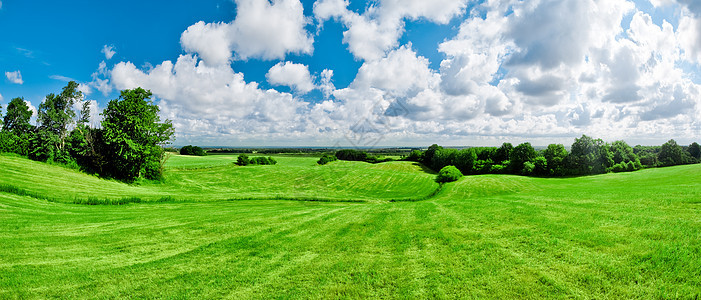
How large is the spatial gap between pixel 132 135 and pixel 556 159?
3850 inches

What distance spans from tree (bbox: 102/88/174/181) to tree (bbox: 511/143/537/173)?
9431cm

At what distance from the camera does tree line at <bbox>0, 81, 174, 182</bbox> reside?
36.5 m

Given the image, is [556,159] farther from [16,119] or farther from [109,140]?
[16,119]

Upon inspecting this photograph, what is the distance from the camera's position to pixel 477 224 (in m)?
9.26

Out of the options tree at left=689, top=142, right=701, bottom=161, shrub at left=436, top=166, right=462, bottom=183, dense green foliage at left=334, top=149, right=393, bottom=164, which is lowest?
shrub at left=436, top=166, right=462, bottom=183

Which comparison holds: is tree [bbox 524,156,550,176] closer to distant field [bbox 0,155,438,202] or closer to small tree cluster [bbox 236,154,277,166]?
distant field [bbox 0,155,438,202]

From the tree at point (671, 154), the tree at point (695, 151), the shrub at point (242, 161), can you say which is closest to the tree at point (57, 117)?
the shrub at point (242, 161)

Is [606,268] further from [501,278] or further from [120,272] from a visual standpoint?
[120,272]

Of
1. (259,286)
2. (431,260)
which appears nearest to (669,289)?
(431,260)

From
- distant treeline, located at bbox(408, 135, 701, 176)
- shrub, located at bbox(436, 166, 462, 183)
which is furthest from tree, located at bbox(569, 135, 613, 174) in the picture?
shrub, located at bbox(436, 166, 462, 183)

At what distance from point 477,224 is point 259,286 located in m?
7.50

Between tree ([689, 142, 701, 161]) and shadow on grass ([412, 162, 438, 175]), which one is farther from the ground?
tree ([689, 142, 701, 161])

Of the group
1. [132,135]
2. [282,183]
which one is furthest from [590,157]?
[132,135]

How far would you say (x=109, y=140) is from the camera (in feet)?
116
